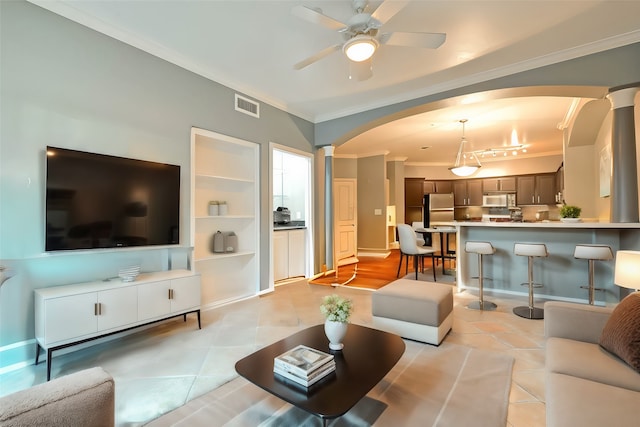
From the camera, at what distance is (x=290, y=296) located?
4367 millimetres

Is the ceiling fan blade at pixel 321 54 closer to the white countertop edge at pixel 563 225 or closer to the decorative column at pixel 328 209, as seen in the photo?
the decorative column at pixel 328 209

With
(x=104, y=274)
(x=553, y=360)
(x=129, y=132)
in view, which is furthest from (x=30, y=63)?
(x=553, y=360)

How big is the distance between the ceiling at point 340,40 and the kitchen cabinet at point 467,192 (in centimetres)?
466

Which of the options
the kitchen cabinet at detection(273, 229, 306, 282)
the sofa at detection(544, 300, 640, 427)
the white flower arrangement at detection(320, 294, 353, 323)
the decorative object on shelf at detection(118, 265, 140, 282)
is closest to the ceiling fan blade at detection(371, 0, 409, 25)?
the white flower arrangement at detection(320, 294, 353, 323)

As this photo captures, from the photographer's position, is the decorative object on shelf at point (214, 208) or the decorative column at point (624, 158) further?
the decorative object on shelf at point (214, 208)

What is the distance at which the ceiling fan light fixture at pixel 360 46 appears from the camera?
7.74ft

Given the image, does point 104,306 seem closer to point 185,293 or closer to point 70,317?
point 70,317

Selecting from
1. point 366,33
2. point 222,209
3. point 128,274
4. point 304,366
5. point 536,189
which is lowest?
point 304,366

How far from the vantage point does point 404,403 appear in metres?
1.86

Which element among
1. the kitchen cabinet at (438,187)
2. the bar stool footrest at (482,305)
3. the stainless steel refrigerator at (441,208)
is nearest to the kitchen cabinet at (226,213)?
the bar stool footrest at (482,305)

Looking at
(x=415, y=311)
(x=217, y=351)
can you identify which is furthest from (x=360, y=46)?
(x=217, y=351)

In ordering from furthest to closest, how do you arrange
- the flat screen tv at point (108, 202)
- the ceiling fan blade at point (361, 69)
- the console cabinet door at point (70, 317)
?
1. the ceiling fan blade at point (361, 69)
2. the flat screen tv at point (108, 202)
3. the console cabinet door at point (70, 317)

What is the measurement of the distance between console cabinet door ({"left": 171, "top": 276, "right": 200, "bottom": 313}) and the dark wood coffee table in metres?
1.49

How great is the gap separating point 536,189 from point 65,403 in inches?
413
